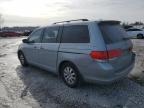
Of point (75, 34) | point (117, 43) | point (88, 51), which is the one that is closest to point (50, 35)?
point (75, 34)

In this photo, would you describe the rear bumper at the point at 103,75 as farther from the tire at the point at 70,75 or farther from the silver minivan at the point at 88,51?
the tire at the point at 70,75

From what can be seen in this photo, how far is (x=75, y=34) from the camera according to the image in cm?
584

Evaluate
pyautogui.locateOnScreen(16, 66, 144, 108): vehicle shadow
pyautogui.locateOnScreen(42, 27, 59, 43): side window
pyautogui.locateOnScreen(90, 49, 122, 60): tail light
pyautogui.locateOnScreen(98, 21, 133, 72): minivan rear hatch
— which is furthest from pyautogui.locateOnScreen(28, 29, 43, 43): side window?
pyautogui.locateOnScreen(90, 49, 122, 60): tail light

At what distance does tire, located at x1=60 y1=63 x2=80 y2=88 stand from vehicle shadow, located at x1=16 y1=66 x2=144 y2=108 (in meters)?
0.15

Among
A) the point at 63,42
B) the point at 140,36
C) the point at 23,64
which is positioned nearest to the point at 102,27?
the point at 63,42

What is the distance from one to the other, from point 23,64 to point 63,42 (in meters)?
3.30

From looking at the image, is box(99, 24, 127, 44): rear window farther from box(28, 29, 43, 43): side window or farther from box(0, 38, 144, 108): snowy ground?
box(28, 29, 43, 43): side window

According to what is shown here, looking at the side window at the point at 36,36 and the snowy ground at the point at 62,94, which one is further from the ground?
the side window at the point at 36,36

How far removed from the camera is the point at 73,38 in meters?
5.86

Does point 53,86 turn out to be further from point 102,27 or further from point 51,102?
point 102,27

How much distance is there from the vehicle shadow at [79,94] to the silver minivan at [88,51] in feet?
1.18

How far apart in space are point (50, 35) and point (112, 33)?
6.98ft

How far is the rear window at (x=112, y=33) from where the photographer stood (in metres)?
5.30

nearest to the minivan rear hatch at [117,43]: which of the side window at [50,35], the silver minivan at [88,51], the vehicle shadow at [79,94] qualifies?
the silver minivan at [88,51]
